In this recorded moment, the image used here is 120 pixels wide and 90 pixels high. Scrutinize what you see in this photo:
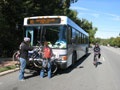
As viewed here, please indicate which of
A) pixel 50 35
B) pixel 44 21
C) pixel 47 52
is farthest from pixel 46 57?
pixel 44 21

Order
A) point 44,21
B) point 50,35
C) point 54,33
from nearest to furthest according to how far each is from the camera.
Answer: point 54,33
point 50,35
point 44,21

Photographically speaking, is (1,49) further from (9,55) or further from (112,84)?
(112,84)

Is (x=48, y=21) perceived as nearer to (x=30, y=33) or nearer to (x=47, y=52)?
(x=30, y=33)

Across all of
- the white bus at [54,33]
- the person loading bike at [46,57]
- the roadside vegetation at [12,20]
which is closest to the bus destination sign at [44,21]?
the white bus at [54,33]

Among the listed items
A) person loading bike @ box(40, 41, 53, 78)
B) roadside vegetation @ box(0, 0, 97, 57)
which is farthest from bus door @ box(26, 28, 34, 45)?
roadside vegetation @ box(0, 0, 97, 57)

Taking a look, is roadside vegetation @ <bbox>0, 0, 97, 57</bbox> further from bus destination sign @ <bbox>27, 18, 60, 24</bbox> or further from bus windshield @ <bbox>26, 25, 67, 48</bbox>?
bus windshield @ <bbox>26, 25, 67, 48</bbox>

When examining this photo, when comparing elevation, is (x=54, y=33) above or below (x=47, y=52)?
above

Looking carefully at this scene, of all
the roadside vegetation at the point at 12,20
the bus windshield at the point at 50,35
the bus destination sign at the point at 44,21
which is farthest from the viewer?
the roadside vegetation at the point at 12,20

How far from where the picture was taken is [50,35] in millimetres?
14492

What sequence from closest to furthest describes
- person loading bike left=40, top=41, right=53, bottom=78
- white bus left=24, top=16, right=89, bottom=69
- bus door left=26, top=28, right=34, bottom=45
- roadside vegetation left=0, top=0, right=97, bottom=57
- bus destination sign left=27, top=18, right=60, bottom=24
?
1. person loading bike left=40, top=41, right=53, bottom=78
2. white bus left=24, top=16, right=89, bottom=69
3. bus destination sign left=27, top=18, right=60, bottom=24
4. bus door left=26, top=28, right=34, bottom=45
5. roadside vegetation left=0, top=0, right=97, bottom=57

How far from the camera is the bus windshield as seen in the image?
1430 cm

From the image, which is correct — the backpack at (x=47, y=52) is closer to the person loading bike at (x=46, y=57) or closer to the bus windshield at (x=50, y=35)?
the person loading bike at (x=46, y=57)

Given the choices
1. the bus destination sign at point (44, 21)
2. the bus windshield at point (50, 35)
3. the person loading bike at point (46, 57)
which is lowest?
the person loading bike at point (46, 57)

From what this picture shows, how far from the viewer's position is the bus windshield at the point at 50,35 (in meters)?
14.3
